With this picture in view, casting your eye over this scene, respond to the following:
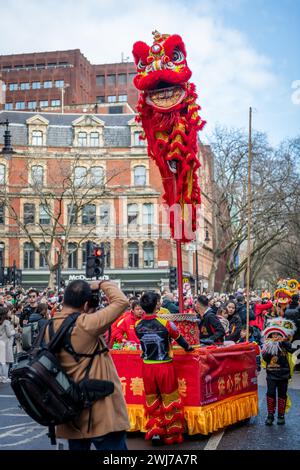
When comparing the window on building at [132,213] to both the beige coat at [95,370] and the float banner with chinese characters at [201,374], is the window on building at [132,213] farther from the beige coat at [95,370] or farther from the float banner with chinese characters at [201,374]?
the beige coat at [95,370]

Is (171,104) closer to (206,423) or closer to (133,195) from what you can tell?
(206,423)

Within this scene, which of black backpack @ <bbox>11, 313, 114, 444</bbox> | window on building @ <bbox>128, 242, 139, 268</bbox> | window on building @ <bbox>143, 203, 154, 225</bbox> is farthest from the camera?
window on building @ <bbox>143, 203, 154, 225</bbox>

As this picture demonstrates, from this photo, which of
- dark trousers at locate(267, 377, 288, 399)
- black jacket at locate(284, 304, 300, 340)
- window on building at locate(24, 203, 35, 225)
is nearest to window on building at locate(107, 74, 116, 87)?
window on building at locate(24, 203, 35, 225)

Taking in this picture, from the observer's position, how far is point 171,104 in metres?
9.45

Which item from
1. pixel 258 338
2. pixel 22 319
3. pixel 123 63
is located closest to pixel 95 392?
pixel 22 319

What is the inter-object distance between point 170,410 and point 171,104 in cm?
411

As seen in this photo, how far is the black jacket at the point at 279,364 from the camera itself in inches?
358

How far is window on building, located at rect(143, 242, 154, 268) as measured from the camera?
54.0 metres

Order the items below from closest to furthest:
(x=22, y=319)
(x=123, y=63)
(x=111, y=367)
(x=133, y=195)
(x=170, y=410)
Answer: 1. (x=111, y=367)
2. (x=170, y=410)
3. (x=22, y=319)
4. (x=133, y=195)
5. (x=123, y=63)

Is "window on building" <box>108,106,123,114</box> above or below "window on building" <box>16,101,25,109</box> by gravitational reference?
below

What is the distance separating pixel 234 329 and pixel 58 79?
71.1m

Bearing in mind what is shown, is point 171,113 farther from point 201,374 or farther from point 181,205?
point 201,374

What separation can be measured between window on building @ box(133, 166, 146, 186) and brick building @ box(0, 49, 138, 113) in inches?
1008

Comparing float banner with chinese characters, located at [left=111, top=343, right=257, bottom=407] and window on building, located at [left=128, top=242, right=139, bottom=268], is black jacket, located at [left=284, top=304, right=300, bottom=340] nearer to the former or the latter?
float banner with chinese characters, located at [left=111, top=343, right=257, bottom=407]
